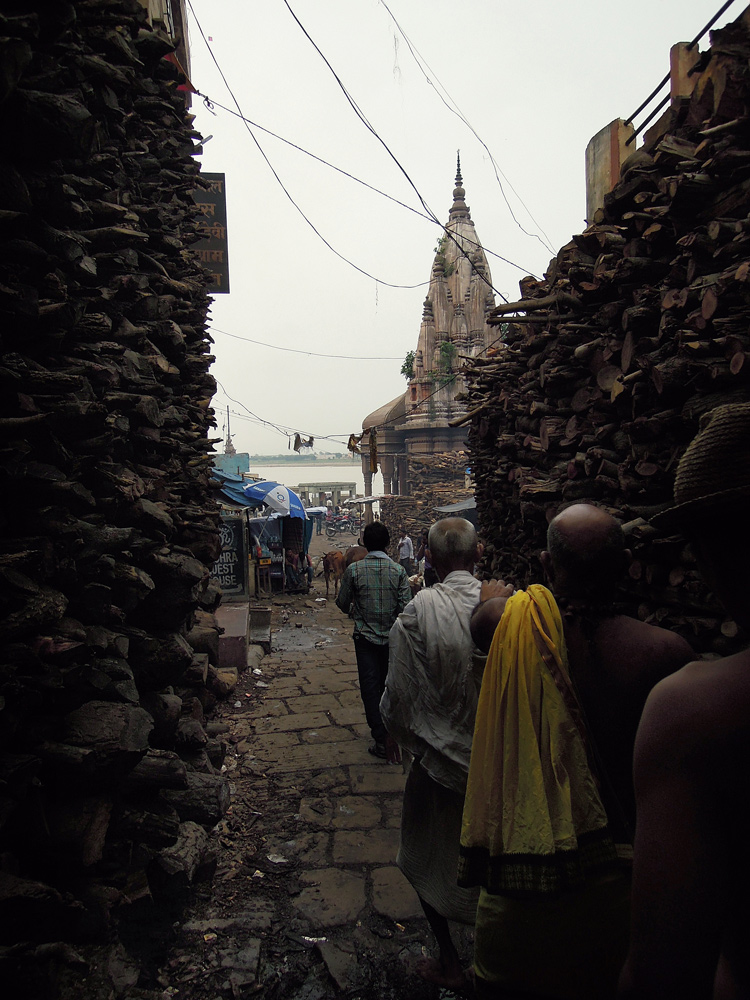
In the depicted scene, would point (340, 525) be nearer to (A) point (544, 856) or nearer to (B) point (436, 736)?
(B) point (436, 736)

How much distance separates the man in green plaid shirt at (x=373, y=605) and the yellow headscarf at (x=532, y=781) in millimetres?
3622

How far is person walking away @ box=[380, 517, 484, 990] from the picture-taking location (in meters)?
2.84

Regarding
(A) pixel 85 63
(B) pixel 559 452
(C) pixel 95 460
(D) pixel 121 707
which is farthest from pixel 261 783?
(A) pixel 85 63

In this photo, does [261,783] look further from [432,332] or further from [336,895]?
[432,332]

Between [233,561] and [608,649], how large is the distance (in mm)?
11383

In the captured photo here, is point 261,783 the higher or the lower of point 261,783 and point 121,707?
the lower

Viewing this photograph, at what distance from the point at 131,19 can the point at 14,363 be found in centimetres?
238

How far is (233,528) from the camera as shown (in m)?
12.9

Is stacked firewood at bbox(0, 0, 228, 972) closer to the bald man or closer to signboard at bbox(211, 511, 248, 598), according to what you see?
the bald man

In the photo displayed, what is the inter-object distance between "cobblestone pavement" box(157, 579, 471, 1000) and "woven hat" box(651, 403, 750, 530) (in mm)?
2785

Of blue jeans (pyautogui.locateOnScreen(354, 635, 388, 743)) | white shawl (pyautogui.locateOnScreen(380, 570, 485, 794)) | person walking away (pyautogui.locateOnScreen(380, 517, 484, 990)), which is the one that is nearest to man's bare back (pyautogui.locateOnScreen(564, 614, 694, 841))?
person walking away (pyautogui.locateOnScreen(380, 517, 484, 990))

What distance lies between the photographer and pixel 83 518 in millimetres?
3363

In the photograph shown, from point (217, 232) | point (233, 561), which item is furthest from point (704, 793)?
point (233, 561)

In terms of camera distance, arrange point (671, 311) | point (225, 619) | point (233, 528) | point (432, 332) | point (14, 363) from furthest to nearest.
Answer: point (432, 332)
point (233, 528)
point (225, 619)
point (671, 311)
point (14, 363)
